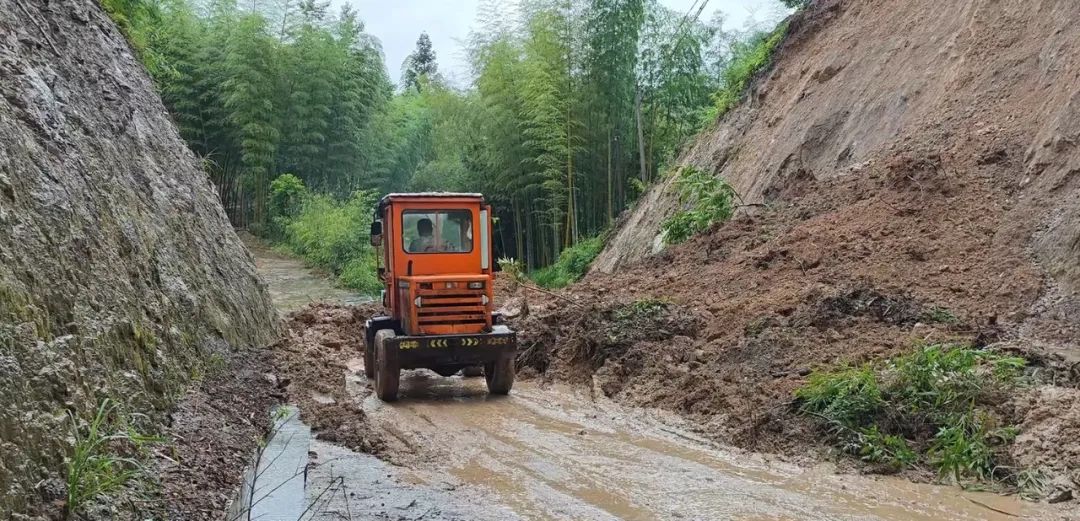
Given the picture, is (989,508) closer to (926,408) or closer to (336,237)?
(926,408)

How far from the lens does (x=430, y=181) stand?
2795cm

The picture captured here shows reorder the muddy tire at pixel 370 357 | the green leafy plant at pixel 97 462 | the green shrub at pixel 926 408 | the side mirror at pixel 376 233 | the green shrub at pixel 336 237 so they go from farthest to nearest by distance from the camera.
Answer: the green shrub at pixel 336 237, the muddy tire at pixel 370 357, the side mirror at pixel 376 233, the green shrub at pixel 926 408, the green leafy plant at pixel 97 462

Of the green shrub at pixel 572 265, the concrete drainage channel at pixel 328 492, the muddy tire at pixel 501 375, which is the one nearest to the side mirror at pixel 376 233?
the muddy tire at pixel 501 375

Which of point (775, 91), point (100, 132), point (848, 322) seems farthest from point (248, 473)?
point (775, 91)

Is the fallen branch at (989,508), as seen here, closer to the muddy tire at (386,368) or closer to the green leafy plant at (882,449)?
the green leafy plant at (882,449)

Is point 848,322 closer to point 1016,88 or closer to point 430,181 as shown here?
point 1016,88

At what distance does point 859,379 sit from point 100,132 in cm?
A: 610

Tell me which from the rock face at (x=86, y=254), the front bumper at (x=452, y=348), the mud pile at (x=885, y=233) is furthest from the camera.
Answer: the front bumper at (x=452, y=348)

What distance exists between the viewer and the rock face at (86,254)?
3.52 metres

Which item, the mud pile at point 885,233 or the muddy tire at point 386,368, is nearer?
the mud pile at point 885,233

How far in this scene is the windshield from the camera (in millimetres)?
8047

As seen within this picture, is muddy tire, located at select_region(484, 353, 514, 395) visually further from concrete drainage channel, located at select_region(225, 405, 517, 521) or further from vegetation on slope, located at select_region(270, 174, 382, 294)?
vegetation on slope, located at select_region(270, 174, 382, 294)

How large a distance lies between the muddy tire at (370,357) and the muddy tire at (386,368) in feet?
2.38

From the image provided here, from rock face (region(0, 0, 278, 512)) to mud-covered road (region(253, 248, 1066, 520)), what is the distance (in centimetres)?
146
